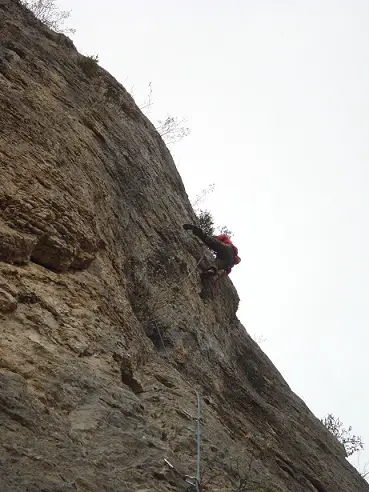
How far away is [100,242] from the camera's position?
23.2 feet

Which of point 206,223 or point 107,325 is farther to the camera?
point 206,223

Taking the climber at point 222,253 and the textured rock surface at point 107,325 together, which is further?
the climber at point 222,253

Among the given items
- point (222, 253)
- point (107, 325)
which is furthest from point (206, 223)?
point (107, 325)

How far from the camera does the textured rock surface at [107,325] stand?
175 inches

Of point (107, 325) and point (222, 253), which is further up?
point (222, 253)

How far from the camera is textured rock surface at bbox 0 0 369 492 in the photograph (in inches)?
175

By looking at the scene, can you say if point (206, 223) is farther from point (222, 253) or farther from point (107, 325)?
point (107, 325)

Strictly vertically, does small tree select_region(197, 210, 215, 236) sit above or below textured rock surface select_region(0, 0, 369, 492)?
above

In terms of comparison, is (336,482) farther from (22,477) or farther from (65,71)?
(65,71)

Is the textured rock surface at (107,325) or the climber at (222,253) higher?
the climber at (222,253)

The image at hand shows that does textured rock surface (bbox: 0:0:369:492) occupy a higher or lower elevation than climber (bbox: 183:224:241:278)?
lower

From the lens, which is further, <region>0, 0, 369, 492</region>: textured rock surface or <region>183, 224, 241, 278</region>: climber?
<region>183, 224, 241, 278</region>: climber

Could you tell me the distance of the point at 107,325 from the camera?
6.16m

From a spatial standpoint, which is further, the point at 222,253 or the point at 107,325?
the point at 222,253
